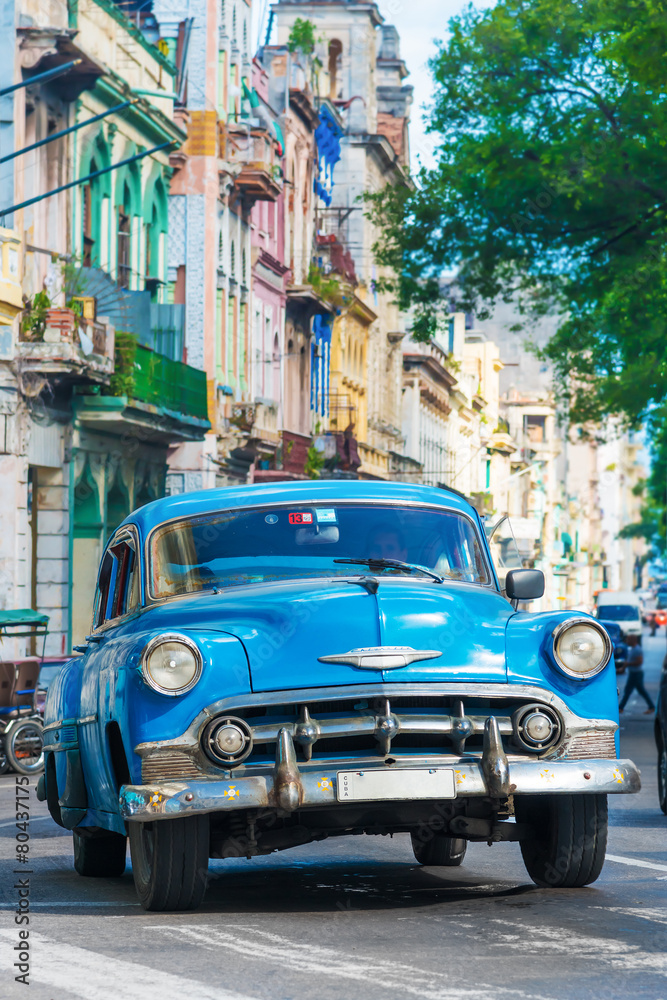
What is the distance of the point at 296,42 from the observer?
172 feet

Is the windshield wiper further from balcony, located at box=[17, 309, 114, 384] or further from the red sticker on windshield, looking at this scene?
balcony, located at box=[17, 309, 114, 384]

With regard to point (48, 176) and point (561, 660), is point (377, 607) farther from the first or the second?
point (48, 176)

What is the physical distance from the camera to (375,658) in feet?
26.3

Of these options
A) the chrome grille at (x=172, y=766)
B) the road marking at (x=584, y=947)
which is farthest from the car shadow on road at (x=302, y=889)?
the road marking at (x=584, y=947)

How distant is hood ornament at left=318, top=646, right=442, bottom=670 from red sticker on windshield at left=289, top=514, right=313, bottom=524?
4.95ft

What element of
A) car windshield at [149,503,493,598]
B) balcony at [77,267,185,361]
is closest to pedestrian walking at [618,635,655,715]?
balcony at [77,267,185,361]

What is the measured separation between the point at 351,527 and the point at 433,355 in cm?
7332

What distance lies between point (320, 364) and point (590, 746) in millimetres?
47110

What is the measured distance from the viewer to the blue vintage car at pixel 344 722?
7.91 m

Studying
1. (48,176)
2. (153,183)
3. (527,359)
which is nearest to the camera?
(48,176)

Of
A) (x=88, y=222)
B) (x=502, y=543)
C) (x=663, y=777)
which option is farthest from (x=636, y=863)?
(x=502, y=543)

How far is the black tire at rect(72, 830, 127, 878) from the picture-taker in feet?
33.5

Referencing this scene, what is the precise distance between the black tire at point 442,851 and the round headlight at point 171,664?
8.67ft

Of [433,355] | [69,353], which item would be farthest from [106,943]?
[433,355]
